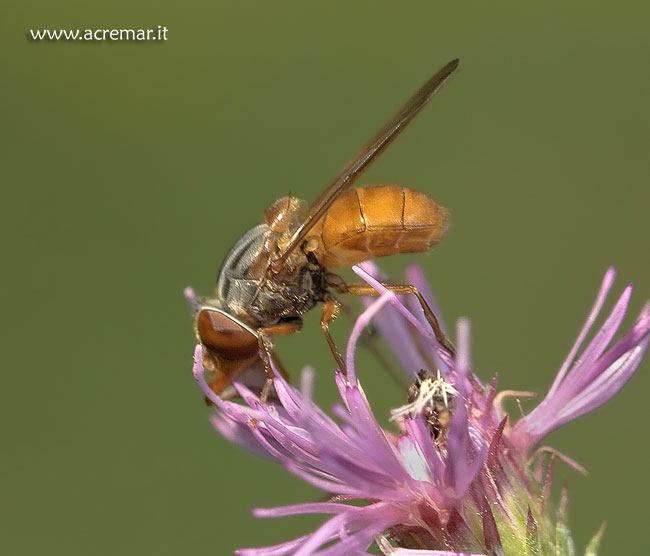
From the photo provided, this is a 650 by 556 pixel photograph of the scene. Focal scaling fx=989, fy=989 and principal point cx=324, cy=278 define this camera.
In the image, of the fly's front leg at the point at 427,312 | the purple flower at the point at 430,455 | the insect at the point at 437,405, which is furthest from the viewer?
the fly's front leg at the point at 427,312

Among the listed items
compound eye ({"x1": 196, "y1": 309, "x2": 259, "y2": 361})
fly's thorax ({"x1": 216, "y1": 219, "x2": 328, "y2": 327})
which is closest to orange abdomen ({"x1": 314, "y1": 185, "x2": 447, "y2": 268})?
fly's thorax ({"x1": 216, "y1": 219, "x2": 328, "y2": 327})

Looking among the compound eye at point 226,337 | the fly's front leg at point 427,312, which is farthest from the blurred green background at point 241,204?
the fly's front leg at point 427,312

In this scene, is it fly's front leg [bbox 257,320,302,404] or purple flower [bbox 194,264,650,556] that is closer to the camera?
purple flower [bbox 194,264,650,556]

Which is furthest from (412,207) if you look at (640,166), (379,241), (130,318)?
(640,166)

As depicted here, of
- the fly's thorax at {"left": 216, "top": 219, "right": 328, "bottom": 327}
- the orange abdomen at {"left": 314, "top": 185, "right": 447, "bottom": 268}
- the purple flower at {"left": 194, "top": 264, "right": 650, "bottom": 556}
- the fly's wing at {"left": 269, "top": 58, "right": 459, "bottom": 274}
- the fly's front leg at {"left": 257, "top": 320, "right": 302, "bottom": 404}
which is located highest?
the fly's wing at {"left": 269, "top": 58, "right": 459, "bottom": 274}

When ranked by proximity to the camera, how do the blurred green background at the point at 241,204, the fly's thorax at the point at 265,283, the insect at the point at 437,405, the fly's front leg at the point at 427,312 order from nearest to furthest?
the insect at the point at 437,405
the fly's front leg at the point at 427,312
the fly's thorax at the point at 265,283
the blurred green background at the point at 241,204

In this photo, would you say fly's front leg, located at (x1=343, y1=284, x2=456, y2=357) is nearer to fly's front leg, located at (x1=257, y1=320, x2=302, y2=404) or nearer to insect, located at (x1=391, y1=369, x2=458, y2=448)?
insect, located at (x1=391, y1=369, x2=458, y2=448)

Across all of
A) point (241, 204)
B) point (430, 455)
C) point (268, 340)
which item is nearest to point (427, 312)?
point (268, 340)

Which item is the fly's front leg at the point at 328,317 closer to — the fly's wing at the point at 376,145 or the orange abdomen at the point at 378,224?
the orange abdomen at the point at 378,224
